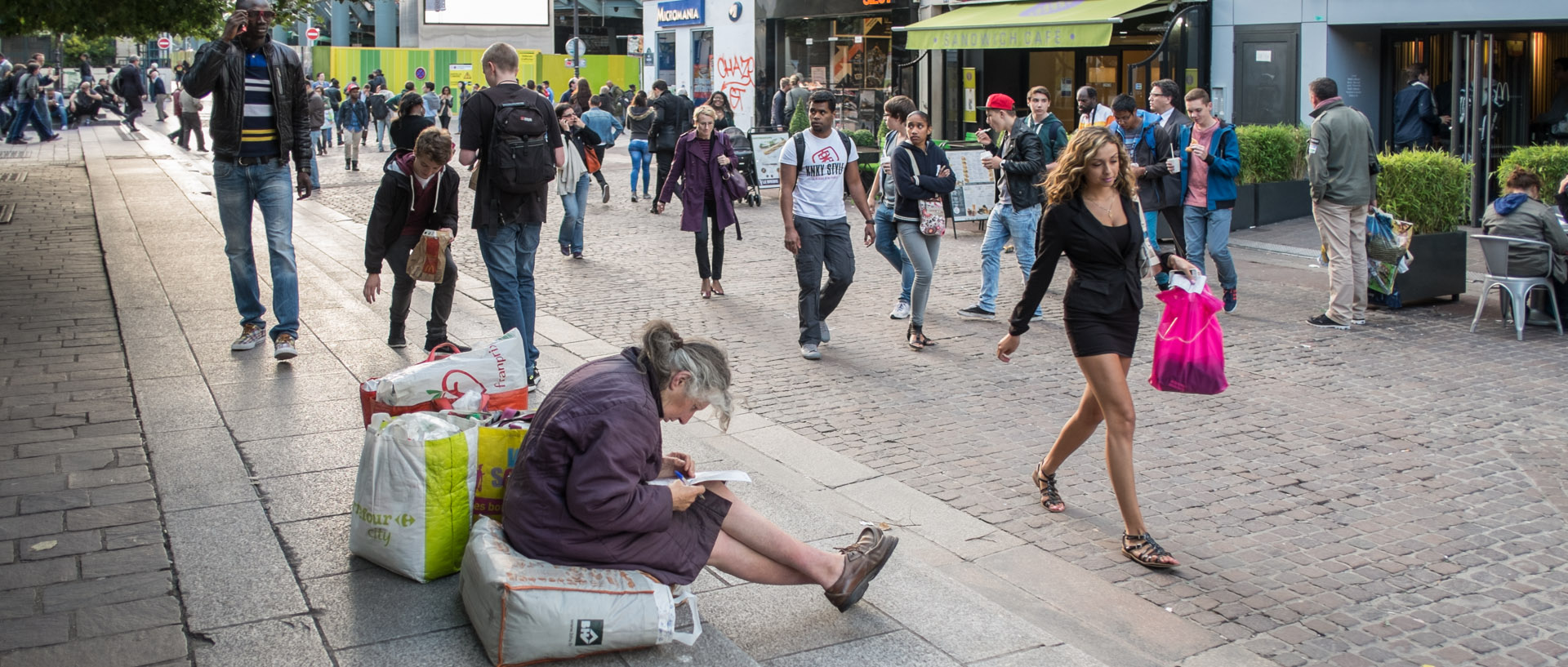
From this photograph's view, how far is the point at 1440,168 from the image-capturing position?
1072cm

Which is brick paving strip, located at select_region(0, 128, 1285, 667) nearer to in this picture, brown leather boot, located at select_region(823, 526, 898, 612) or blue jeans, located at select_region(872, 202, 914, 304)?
brown leather boot, located at select_region(823, 526, 898, 612)

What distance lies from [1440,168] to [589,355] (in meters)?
7.15

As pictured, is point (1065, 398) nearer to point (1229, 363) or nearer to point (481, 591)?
point (1229, 363)

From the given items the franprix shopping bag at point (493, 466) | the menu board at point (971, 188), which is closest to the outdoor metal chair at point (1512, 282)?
the menu board at point (971, 188)

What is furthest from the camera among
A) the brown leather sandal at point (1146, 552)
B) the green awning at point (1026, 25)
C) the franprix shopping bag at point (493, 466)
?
the green awning at point (1026, 25)

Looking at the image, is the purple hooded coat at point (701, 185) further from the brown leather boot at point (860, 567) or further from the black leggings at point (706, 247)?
the brown leather boot at point (860, 567)

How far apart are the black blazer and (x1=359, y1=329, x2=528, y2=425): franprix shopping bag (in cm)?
197

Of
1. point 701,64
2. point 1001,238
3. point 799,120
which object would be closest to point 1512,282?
point 1001,238

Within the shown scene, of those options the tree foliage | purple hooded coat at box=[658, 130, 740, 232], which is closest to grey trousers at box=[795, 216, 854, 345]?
purple hooded coat at box=[658, 130, 740, 232]

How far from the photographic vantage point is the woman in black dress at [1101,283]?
4.96 metres

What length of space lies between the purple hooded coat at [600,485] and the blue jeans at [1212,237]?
713 cm

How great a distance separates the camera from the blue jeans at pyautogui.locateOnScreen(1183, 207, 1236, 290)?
32.8ft

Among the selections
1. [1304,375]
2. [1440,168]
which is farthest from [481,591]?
[1440,168]

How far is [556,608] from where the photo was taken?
3.46m
